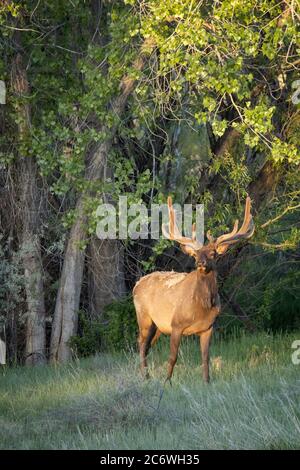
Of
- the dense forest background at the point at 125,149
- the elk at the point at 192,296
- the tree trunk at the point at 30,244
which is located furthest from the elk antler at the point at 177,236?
the tree trunk at the point at 30,244

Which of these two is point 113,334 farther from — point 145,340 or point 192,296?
point 192,296

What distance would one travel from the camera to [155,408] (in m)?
11.7

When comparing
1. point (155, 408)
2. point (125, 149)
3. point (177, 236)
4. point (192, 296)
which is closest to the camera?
point (155, 408)

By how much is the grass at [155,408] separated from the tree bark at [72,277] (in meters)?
2.72

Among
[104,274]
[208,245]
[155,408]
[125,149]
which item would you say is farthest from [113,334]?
[155,408]

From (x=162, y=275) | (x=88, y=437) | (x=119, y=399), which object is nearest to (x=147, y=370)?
(x=162, y=275)

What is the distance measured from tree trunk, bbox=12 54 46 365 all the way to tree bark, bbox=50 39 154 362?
0.39m

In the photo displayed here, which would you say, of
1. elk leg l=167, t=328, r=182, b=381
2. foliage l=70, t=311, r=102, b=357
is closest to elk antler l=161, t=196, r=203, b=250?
elk leg l=167, t=328, r=182, b=381

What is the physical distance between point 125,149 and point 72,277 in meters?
2.42

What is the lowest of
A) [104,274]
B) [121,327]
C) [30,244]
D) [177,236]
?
[121,327]

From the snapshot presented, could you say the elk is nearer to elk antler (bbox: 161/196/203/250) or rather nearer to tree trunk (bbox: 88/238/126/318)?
elk antler (bbox: 161/196/203/250)

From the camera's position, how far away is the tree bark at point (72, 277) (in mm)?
17188

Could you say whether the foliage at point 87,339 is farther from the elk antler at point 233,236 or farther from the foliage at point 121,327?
the elk antler at point 233,236

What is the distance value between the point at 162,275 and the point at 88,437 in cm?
491
